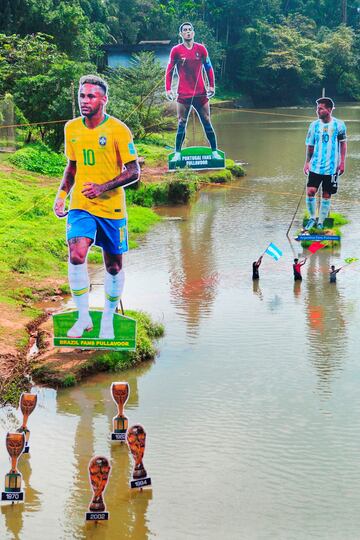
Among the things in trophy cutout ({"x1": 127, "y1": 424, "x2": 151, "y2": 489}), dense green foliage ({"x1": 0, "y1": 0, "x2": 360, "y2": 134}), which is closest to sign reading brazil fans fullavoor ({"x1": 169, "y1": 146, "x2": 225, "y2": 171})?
trophy cutout ({"x1": 127, "y1": 424, "x2": 151, "y2": 489})

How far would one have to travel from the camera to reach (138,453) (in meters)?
10.5

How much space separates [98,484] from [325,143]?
1374 cm

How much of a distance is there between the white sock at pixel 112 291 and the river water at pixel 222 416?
118 cm

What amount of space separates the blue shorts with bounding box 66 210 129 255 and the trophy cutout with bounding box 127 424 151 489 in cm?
414

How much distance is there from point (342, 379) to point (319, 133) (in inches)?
350

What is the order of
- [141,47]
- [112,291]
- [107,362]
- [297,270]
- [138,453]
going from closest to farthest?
[138,453], [112,291], [107,362], [297,270], [141,47]

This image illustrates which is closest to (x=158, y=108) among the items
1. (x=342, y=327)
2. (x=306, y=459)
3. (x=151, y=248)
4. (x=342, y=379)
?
(x=151, y=248)

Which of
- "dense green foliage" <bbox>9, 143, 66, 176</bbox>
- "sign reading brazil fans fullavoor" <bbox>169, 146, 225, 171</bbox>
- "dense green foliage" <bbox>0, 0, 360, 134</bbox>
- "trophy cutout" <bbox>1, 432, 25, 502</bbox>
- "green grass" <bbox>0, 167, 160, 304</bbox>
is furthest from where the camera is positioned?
"dense green foliage" <bbox>0, 0, 360, 134</bbox>

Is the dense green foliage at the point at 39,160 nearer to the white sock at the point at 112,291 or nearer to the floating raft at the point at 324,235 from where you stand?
the floating raft at the point at 324,235

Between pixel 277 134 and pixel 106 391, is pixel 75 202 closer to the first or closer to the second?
pixel 106 391

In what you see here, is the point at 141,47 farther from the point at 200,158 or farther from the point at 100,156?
the point at 100,156

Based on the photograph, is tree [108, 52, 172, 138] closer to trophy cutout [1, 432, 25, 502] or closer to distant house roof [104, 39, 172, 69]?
distant house roof [104, 39, 172, 69]

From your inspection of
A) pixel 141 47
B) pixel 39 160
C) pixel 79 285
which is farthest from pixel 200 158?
pixel 141 47

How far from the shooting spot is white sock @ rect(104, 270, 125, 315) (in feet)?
45.6
